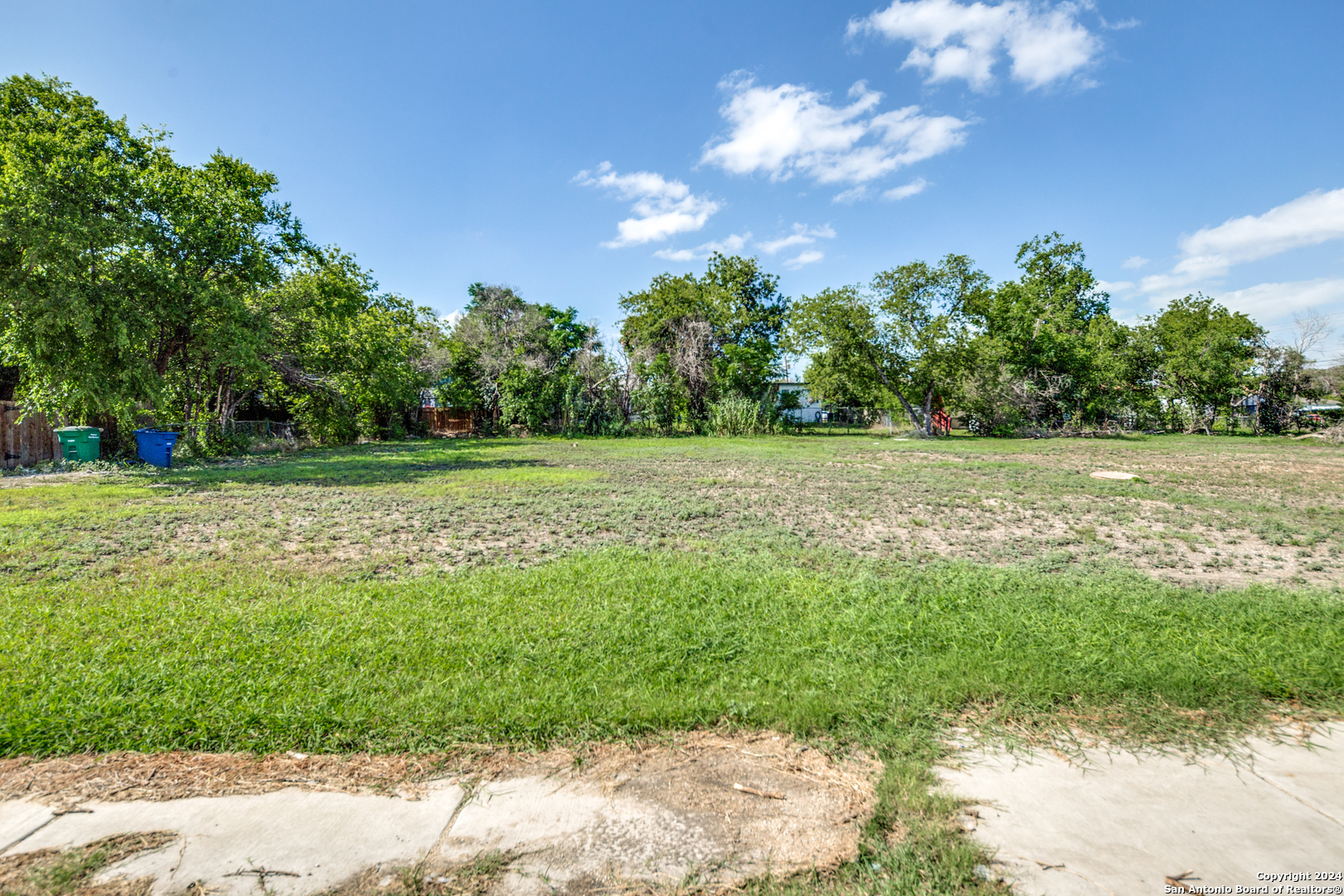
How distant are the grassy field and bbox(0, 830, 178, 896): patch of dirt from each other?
58 centimetres

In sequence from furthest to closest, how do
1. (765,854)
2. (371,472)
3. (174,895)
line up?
(371,472)
(765,854)
(174,895)

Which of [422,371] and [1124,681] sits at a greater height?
[422,371]

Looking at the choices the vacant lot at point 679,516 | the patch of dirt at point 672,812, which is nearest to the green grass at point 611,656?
the patch of dirt at point 672,812

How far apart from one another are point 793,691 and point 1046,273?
4414 centimetres

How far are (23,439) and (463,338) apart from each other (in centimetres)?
1695

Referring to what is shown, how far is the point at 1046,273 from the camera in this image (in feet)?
124

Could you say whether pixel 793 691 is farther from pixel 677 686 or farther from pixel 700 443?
pixel 700 443

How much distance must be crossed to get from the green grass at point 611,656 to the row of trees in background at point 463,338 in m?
9.49

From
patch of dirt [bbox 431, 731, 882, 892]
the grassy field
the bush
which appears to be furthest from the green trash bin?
the bush

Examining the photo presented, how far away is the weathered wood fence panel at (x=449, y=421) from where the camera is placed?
27.8 metres

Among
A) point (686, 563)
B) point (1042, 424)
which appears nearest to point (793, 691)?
point (686, 563)

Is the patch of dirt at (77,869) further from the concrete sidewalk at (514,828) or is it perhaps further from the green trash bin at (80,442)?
the green trash bin at (80,442)

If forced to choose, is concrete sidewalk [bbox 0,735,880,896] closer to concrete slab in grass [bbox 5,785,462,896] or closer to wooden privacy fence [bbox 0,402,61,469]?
concrete slab in grass [bbox 5,785,462,896]

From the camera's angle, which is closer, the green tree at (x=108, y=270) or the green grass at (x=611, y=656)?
the green grass at (x=611, y=656)
